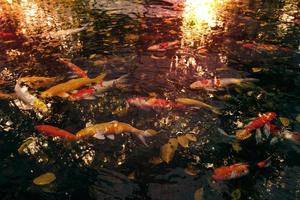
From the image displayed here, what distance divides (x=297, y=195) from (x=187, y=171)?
1.66 m

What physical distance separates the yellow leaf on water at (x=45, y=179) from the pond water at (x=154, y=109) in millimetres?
54

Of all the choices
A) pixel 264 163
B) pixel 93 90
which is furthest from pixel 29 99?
pixel 264 163

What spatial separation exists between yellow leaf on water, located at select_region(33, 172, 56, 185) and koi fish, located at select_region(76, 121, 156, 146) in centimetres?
95

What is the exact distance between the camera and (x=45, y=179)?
5.15m

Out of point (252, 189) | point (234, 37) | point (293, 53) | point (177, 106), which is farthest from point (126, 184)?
point (234, 37)

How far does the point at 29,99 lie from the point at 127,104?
84.2 inches

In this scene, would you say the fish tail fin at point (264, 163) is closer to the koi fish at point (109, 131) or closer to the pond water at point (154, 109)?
the pond water at point (154, 109)

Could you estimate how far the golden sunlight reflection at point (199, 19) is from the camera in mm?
12422

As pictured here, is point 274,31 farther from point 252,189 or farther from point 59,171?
point 59,171

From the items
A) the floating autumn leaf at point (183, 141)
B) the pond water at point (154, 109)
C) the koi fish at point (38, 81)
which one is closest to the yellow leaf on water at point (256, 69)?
the pond water at point (154, 109)

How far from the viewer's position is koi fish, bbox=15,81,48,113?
22.9 feet

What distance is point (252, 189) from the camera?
5004 millimetres

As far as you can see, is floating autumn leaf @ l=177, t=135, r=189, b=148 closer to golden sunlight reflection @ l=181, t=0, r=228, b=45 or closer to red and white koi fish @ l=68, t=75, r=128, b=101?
red and white koi fish @ l=68, t=75, r=128, b=101

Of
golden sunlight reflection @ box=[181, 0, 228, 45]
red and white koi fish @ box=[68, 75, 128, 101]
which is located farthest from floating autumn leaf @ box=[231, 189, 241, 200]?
golden sunlight reflection @ box=[181, 0, 228, 45]
